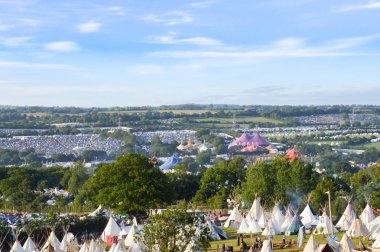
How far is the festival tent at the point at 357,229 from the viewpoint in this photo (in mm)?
40281

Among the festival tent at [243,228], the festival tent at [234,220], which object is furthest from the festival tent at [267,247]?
the festival tent at [234,220]

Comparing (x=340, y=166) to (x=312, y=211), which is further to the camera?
(x=340, y=166)

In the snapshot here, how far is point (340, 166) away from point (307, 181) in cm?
4063

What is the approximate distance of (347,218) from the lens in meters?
44.1

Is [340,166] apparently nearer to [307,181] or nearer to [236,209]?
[307,181]

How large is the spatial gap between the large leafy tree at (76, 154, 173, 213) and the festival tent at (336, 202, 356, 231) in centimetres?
1164

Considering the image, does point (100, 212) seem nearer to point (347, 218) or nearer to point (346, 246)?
point (347, 218)

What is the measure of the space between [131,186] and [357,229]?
1519 centimetres

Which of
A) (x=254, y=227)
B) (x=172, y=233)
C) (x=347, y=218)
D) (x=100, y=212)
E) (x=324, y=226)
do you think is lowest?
(x=100, y=212)

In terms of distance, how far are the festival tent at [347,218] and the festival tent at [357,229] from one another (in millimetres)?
2490

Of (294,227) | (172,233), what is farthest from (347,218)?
(172,233)

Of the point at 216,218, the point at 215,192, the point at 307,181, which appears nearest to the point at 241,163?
the point at 215,192

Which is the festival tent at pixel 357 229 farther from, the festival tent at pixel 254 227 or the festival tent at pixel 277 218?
the festival tent at pixel 254 227

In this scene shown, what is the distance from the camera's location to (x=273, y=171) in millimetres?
54312
